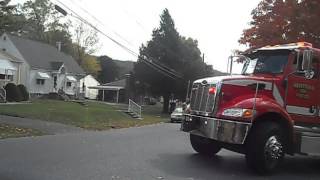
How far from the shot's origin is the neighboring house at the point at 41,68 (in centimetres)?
5931

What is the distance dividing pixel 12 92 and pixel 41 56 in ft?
67.5

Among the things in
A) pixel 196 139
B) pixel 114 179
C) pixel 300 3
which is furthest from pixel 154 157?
pixel 300 3

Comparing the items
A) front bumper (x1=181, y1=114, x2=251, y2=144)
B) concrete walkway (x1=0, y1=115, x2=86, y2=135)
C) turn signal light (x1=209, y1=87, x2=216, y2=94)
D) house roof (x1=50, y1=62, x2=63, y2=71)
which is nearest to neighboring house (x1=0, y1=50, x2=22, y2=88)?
house roof (x1=50, y1=62, x2=63, y2=71)

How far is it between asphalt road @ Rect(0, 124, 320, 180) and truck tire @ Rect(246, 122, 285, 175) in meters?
0.25

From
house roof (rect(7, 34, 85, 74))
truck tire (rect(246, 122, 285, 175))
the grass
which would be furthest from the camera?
house roof (rect(7, 34, 85, 74))

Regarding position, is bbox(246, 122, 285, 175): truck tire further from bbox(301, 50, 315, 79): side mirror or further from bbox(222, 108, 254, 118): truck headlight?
bbox(301, 50, 315, 79): side mirror

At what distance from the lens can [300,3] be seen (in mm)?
25812

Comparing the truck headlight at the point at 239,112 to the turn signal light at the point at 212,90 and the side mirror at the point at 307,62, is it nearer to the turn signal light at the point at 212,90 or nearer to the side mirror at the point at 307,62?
the turn signal light at the point at 212,90

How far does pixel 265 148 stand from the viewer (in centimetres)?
1242

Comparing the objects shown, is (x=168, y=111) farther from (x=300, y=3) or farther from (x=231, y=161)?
(x=231, y=161)

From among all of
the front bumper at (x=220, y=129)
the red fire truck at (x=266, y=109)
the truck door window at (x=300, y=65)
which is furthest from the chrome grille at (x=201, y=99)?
the truck door window at (x=300, y=65)

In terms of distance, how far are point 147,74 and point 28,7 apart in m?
38.2

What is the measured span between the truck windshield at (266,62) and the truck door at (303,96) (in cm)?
37

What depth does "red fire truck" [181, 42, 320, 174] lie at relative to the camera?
12.3 meters
